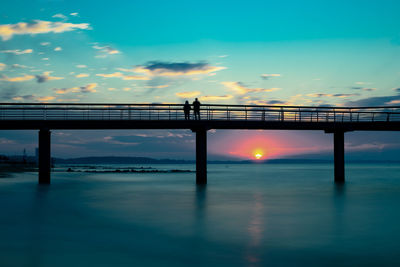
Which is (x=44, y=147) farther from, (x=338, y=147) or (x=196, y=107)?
(x=338, y=147)

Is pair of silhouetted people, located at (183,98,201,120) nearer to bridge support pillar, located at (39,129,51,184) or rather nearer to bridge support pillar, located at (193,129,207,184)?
bridge support pillar, located at (193,129,207,184)

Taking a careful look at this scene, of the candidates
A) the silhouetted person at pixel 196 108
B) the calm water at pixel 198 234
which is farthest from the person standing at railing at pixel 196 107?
the calm water at pixel 198 234

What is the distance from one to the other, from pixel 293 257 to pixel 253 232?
12.2ft

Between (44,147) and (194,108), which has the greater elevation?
(194,108)

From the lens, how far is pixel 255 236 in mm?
13812

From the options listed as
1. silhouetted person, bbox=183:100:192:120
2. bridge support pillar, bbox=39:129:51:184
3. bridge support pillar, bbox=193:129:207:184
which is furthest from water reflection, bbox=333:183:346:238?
bridge support pillar, bbox=39:129:51:184

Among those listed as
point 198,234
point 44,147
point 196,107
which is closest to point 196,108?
point 196,107

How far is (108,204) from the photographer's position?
75.8 feet

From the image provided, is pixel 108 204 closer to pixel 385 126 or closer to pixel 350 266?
pixel 350 266

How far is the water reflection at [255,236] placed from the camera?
10.7m

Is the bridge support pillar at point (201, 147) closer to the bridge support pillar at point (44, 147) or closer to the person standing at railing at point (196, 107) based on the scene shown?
the person standing at railing at point (196, 107)

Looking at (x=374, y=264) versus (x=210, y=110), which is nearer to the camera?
(x=374, y=264)

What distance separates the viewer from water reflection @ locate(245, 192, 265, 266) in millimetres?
10684

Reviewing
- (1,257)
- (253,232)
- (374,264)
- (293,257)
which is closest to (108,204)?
(253,232)
